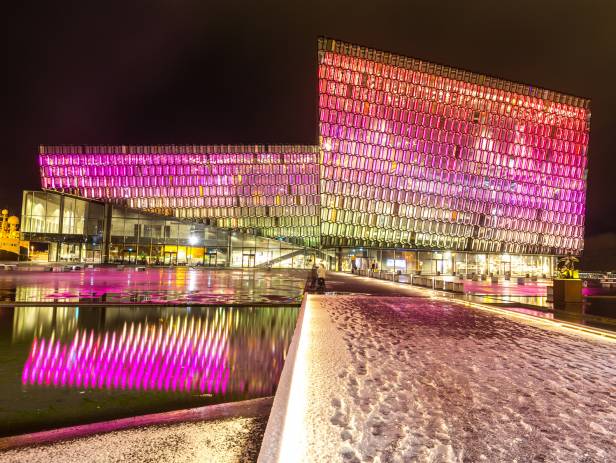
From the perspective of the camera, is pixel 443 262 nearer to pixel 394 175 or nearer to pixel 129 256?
pixel 394 175

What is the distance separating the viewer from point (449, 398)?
4.62 m

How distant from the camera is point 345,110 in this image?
61.2 meters

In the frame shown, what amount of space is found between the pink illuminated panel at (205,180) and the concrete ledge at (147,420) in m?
58.8

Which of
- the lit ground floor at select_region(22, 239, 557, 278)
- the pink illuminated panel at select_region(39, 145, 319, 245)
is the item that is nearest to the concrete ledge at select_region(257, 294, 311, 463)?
the lit ground floor at select_region(22, 239, 557, 278)

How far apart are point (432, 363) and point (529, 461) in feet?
9.50

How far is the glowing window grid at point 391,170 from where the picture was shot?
2425 inches

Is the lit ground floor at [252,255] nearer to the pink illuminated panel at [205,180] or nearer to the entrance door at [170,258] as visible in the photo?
the entrance door at [170,258]

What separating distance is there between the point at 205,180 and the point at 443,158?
128 feet

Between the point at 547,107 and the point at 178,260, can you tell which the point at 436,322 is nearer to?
the point at 178,260

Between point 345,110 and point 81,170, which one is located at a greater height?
point 345,110

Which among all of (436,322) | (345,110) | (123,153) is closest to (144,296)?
(436,322)

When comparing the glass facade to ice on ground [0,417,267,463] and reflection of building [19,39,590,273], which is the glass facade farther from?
ice on ground [0,417,267,463]

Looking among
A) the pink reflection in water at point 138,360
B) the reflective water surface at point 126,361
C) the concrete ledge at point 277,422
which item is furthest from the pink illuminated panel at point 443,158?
the concrete ledge at point 277,422

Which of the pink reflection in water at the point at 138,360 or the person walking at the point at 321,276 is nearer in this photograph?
the pink reflection in water at the point at 138,360
